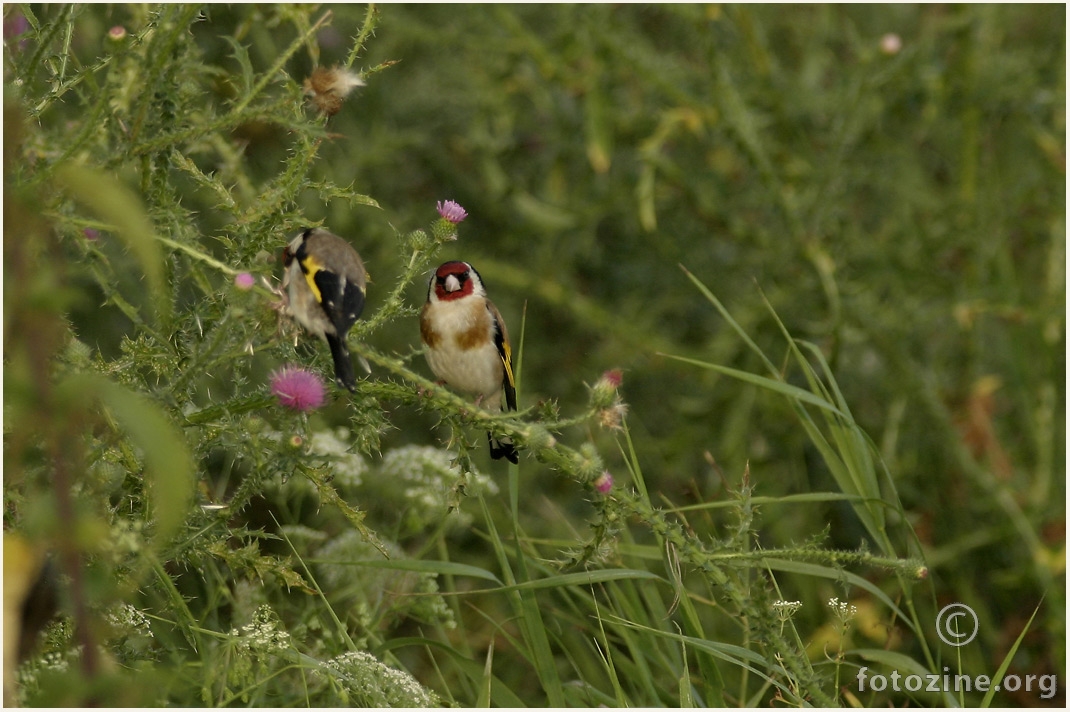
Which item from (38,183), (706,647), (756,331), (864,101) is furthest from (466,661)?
(864,101)

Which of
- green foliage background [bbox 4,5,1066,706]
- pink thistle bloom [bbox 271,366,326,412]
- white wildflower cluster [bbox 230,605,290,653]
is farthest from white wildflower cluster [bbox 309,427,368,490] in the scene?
pink thistle bloom [bbox 271,366,326,412]

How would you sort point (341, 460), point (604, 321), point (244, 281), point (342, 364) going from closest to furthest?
point (244, 281) → point (342, 364) → point (341, 460) → point (604, 321)

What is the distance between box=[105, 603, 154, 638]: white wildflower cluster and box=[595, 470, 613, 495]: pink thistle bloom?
1063mm

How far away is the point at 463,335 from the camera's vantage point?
370cm

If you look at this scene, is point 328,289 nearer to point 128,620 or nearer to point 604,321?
point 128,620

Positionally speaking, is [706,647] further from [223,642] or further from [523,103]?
[523,103]

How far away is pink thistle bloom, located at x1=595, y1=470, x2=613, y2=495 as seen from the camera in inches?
96.6

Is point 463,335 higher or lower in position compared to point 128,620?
higher

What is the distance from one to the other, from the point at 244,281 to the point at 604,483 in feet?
2.83

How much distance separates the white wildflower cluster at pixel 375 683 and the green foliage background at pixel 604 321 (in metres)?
0.03

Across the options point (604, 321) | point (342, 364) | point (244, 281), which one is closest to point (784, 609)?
point (342, 364)

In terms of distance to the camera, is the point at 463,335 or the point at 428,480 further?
the point at 463,335

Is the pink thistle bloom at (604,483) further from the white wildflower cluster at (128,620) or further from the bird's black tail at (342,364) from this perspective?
the white wildflower cluster at (128,620)

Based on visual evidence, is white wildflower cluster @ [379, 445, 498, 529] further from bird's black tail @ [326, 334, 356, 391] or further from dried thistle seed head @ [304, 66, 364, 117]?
dried thistle seed head @ [304, 66, 364, 117]
